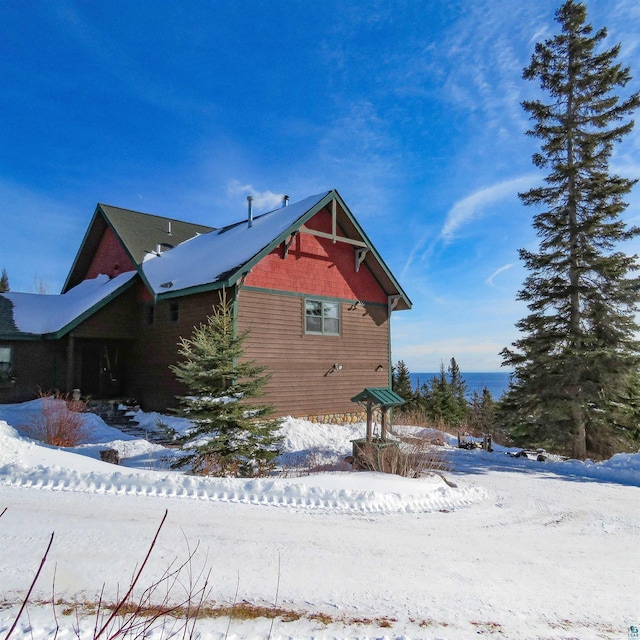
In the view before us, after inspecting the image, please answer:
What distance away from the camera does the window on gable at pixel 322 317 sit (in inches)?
639

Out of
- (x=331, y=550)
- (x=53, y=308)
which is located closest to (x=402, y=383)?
(x=53, y=308)

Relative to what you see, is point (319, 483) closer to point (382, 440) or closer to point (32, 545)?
point (382, 440)

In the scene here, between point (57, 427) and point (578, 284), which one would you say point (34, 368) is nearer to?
point (57, 427)

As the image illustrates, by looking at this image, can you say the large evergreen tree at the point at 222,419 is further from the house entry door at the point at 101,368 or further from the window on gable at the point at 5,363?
the window on gable at the point at 5,363

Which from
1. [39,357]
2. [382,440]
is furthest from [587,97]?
[39,357]

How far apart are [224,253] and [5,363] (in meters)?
8.40

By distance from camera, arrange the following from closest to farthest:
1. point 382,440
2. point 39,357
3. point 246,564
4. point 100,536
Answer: point 246,564, point 100,536, point 382,440, point 39,357

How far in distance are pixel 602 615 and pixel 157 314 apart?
15.1 m

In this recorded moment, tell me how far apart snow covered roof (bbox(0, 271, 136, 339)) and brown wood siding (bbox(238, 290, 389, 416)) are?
224 inches

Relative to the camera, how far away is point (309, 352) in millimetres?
16031

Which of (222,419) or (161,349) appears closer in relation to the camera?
(222,419)

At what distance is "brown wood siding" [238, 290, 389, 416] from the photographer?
14.7m

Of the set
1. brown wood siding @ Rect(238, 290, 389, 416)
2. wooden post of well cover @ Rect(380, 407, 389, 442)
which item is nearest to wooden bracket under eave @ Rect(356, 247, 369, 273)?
brown wood siding @ Rect(238, 290, 389, 416)

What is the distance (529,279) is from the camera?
16625 mm
